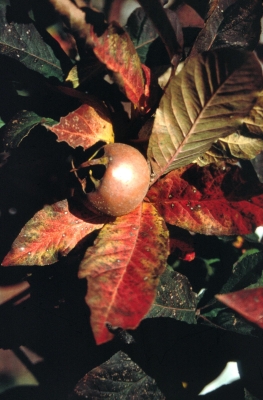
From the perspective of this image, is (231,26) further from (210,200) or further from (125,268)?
(125,268)

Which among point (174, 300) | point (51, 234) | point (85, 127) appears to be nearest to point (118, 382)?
point (174, 300)

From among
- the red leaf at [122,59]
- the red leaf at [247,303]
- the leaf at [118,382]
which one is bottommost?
the leaf at [118,382]

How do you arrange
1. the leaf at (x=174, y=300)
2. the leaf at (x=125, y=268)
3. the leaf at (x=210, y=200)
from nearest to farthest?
the leaf at (x=125, y=268) < the leaf at (x=210, y=200) < the leaf at (x=174, y=300)

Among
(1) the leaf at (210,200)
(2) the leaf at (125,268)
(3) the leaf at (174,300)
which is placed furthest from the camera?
(3) the leaf at (174,300)

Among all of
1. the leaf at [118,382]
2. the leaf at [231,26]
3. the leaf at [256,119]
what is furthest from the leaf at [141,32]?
the leaf at [118,382]

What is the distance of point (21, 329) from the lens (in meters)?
0.65

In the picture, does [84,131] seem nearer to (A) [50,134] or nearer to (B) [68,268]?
(A) [50,134]

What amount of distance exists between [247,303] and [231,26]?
1.23ft

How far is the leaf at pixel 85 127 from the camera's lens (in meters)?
0.46

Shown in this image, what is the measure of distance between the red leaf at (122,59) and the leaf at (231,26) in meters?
0.09

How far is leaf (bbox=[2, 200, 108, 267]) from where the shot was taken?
51 cm

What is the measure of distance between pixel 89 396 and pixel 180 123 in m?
0.44

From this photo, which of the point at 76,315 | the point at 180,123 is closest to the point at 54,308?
the point at 76,315

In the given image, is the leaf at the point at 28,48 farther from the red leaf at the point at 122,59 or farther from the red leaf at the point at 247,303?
the red leaf at the point at 247,303
